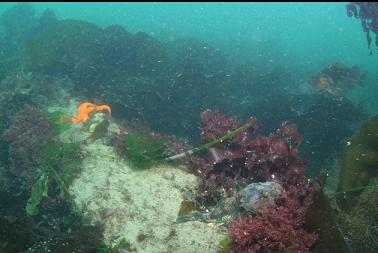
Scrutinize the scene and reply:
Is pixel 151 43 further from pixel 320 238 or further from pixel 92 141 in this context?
pixel 320 238

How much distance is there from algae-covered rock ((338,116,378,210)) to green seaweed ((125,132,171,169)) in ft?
11.0

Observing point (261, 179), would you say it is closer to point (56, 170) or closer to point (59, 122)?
point (56, 170)

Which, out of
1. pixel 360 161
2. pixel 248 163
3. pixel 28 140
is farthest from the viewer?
pixel 28 140

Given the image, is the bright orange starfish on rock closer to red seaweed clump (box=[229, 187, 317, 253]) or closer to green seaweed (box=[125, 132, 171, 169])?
green seaweed (box=[125, 132, 171, 169])

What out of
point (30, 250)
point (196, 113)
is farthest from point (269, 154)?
point (196, 113)

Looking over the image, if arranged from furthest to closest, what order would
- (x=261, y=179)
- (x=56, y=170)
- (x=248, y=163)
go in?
1. (x=56, y=170)
2. (x=248, y=163)
3. (x=261, y=179)

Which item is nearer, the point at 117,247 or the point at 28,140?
the point at 117,247

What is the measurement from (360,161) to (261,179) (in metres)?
1.63

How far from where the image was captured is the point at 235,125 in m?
6.54

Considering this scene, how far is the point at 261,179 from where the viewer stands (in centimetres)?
546

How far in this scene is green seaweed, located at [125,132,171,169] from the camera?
638 centimetres

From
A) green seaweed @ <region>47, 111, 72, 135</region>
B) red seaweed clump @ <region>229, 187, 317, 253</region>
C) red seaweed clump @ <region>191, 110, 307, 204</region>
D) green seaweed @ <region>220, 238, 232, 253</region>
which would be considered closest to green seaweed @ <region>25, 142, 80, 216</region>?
green seaweed @ <region>47, 111, 72, 135</region>

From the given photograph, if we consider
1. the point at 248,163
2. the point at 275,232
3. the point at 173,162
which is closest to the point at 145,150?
the point at 173,162

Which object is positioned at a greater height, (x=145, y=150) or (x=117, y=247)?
(x=145, y=150)
